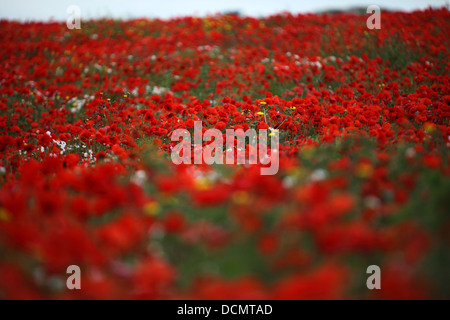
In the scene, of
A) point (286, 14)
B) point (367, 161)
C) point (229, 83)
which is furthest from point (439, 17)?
point (367, 161)

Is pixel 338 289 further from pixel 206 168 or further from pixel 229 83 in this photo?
pixel 229 83

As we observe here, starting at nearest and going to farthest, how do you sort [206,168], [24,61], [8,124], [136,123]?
[206,168]
[136,123]
[8,124]
[24,61]

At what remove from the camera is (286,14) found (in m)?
11.3

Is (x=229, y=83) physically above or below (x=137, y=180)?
above

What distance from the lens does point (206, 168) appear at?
3012 millimetres

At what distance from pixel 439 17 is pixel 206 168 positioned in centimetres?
815

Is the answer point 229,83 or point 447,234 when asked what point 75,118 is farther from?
point 447,234

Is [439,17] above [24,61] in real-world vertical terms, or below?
above

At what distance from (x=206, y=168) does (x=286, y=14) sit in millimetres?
9498

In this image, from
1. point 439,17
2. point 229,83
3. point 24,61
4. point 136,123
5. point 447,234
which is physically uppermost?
point 439,17

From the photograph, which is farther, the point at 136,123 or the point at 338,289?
the point at 136,123

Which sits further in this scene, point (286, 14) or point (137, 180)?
point (286, 14)
